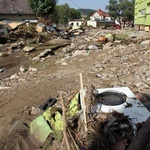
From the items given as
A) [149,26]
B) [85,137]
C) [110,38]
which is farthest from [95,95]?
[149,26]

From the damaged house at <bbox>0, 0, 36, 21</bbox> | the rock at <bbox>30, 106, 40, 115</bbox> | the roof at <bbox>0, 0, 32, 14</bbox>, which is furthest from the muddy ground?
the roof at <bbox>0, 0, 32, 14</bbox>

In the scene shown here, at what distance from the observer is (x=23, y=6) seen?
32.4 meters

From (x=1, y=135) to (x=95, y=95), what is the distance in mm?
2051

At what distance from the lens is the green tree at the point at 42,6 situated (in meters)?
29.4

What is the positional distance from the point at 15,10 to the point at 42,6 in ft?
13.7

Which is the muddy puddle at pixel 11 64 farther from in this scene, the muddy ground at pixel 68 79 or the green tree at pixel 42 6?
the green tree at pixel 42 6

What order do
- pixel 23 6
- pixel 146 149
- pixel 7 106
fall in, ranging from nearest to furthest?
pixel 146 149, pixel 7 106, pixel 23 6

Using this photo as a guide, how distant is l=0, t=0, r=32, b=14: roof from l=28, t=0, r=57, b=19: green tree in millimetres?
2096

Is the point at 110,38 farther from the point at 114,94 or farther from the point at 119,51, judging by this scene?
the point at 114,94

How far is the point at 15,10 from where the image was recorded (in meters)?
30.5

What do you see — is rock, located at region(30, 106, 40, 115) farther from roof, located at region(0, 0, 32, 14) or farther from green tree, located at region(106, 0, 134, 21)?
green tree, located at region(106, 0, 134, 21)

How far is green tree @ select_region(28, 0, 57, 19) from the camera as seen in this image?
29.4 m

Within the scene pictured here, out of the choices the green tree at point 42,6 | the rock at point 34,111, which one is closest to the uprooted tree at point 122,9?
the green tree at point 42,6

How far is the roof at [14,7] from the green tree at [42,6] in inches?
82.5
